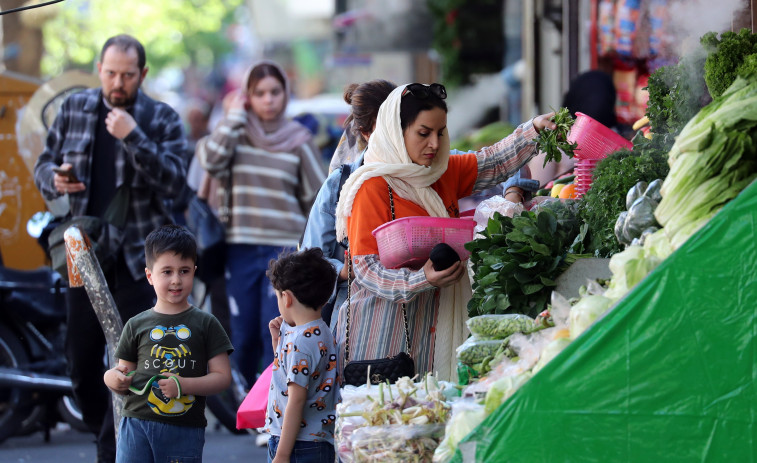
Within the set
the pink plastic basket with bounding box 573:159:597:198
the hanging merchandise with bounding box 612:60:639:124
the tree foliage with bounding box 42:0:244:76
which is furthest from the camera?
the tree foliage with bounding box 42:0:244:76

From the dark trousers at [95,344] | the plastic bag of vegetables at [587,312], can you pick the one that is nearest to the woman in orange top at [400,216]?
the plastic bag of vegetables at [587,312]

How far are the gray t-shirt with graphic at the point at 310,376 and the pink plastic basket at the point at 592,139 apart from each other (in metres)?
1.27

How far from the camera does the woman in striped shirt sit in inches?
269

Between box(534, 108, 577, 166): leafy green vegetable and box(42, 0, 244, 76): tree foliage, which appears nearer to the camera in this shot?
box(534, 108, 577, 166): leafy green vegetable

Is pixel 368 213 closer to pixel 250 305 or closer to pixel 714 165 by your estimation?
pixel 714 165

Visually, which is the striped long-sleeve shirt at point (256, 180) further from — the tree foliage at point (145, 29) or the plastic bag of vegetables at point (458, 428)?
the tree foliage at point (145, 29)

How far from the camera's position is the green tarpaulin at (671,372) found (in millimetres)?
2766

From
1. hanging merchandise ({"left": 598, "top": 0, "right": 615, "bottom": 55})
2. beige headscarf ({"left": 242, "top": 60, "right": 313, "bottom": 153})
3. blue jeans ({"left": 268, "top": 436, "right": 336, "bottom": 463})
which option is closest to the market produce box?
blue jeans ({"left": 268, "top": 436, "right": 336, "bottom": 463})

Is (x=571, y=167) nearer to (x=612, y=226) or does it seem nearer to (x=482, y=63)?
(x=612, y=226)

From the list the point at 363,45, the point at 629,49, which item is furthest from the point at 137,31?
the point at 629,49

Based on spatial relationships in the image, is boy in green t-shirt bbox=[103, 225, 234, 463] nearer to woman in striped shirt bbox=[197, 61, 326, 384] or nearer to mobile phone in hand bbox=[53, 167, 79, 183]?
mobile phone in hand bbox=[53, 167, 79, 183]

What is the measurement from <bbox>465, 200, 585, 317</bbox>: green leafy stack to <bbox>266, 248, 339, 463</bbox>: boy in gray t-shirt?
1.84ft

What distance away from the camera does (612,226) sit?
12.0 ft

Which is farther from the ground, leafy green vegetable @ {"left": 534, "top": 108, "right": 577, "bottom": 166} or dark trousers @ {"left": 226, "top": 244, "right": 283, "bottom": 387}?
leafy green vegetable @ {"left": 534, "top": 108, "right": 577, "bottom": 166}
